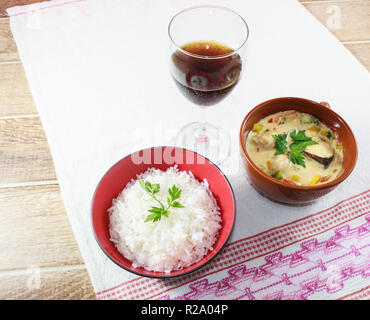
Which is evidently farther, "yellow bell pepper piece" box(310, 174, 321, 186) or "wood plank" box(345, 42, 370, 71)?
"wood plank" box(345, 42, 370, 71)

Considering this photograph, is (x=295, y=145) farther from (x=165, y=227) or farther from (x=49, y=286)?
(x=49, y=286)

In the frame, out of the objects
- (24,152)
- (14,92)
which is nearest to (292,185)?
(24,152)

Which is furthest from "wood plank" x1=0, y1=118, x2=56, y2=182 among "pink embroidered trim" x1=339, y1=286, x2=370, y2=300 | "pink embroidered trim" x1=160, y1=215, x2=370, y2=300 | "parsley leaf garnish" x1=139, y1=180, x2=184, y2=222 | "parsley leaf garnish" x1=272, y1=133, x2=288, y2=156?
"pink embroidered trim" x1=339, y1=286, x2=370, y2=300

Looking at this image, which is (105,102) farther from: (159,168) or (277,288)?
(277,288)

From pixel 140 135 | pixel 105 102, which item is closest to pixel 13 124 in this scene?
pixel 105 102

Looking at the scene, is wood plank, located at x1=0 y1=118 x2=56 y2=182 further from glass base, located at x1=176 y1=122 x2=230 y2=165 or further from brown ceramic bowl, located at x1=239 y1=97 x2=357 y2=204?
brown ceramic bowl, located at x1=239 y1=97 x2=357 y2=204
